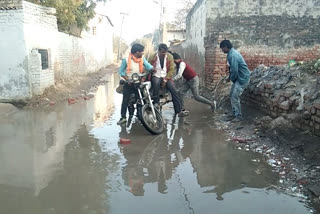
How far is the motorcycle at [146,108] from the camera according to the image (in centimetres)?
588

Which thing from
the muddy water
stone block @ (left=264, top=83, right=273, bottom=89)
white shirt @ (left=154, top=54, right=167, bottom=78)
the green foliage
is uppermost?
the green foliage

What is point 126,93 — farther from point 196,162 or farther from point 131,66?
point 196,162

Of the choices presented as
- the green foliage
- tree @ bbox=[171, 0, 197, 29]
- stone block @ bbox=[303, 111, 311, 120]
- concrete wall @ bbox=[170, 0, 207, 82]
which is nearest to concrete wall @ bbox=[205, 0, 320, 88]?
concrete wall @ bbox=[170, 0, 207, 82]

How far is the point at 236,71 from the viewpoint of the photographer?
21.3ft

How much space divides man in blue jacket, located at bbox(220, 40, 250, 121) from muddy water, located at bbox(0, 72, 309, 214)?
717mm

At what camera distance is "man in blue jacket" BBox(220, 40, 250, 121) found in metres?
6.49

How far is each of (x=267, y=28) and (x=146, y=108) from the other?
6604mm

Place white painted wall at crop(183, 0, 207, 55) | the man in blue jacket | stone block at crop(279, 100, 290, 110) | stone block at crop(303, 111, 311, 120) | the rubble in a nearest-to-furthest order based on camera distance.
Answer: the rubble < stone block at crop(303, 111, 311, 120) < stone block at crop(279, 100, 290, 110) < the man in blue jacket < white painted wall at crop(183, 0, 207, 55)

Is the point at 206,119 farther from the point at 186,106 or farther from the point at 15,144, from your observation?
the point at 15,144

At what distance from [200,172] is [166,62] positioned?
11.4ft

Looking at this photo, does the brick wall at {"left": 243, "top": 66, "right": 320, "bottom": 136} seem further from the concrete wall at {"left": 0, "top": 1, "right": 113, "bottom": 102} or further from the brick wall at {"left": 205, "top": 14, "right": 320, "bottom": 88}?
the concrete wall at {"left": 0, "top": 1, "right": 113, "bottom": 102}

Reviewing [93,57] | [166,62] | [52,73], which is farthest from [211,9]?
[93,57]

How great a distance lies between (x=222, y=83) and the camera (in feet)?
32.4

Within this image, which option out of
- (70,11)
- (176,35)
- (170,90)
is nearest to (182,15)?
(176,35)
